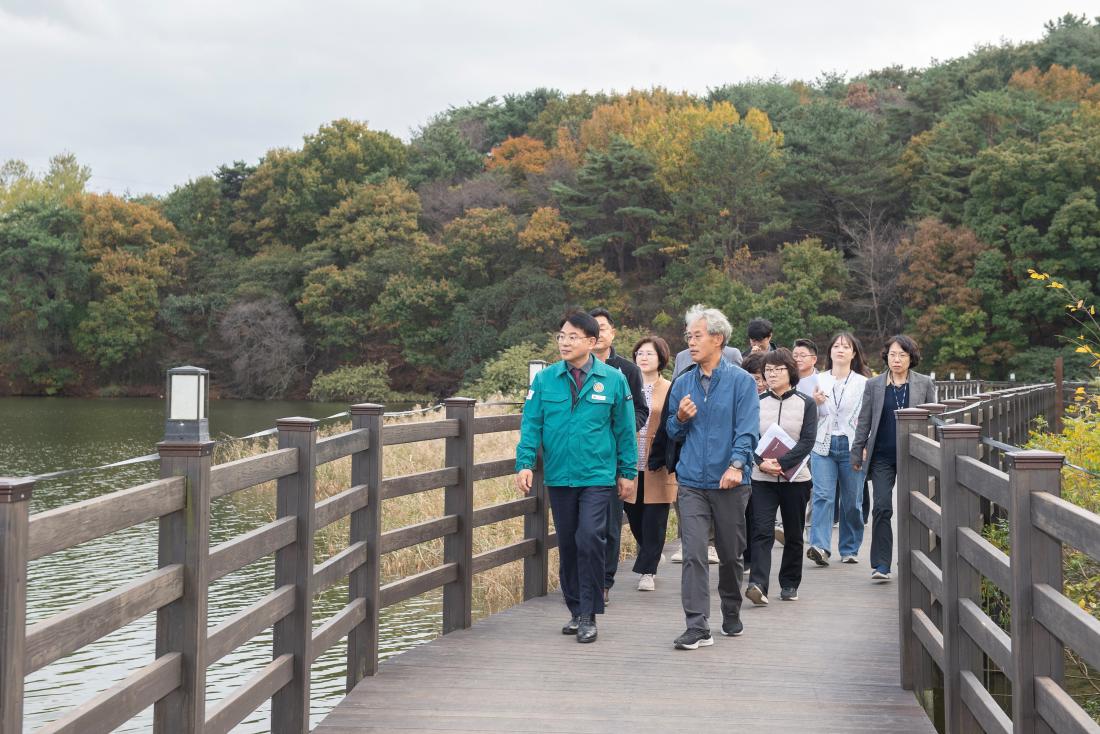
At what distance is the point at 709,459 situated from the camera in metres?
6.36

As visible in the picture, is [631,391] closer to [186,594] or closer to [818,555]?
[818,555]

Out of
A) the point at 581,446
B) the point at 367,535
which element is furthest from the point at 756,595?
the point at 367,535

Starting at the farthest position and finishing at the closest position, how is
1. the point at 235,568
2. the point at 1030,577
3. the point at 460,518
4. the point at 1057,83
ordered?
the point at 1057,83 < the point at 460,518 < the point at 235,568 < the point at 1030,577

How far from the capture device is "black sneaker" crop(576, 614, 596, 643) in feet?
21.1

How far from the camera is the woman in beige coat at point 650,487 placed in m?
7.69

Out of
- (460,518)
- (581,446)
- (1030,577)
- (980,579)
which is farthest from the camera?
(460,518)

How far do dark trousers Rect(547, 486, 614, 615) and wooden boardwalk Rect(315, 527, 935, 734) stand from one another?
0.26 metres

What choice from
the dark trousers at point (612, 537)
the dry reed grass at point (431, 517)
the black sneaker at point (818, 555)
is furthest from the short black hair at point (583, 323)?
the dry reed grass at point (431, 517)

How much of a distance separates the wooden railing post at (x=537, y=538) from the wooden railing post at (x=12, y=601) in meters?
5.17

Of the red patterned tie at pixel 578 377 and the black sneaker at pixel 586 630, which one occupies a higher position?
the red patterned tie at pixel 578 377

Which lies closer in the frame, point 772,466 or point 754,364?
point 772,466

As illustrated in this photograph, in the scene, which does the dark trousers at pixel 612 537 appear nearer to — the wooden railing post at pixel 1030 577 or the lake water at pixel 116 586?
the lake water at pixel 116 586

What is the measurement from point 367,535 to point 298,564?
1.00 m

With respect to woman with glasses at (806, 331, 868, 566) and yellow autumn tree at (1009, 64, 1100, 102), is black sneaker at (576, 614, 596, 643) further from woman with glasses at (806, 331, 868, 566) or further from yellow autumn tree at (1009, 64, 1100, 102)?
yellow autumn tree at (1009, 64, 1100, 102)
